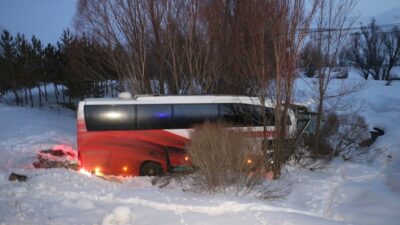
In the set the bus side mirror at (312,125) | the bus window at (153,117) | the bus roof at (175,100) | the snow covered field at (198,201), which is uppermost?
the bus roof at (175,100)

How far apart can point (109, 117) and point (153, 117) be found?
1.42 meters

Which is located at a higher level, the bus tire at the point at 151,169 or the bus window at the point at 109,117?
the bus window at the point at 109,117

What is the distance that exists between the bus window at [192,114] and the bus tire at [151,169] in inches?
58.8

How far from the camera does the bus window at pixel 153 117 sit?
1344 cm

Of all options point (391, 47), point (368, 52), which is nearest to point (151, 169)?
point (368, 52)

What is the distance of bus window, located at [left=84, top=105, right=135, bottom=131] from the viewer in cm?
1310

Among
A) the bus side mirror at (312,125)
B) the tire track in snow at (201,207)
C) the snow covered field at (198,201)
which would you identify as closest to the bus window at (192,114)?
the snow covered field at (198,201)

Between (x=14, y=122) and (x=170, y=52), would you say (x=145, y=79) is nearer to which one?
(x=170, y=52)

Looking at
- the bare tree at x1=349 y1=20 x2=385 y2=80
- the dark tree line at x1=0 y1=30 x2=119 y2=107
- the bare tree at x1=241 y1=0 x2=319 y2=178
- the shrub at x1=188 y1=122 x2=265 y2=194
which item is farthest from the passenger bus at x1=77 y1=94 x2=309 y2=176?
the bare tree at x1=349 y1=20 x2=385 y2=80

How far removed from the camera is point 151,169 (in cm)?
1365

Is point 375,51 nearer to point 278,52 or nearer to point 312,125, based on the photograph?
point 312,125

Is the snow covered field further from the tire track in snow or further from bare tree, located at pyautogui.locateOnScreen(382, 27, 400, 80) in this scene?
bare tree, located at pyautogui.locateOnScreen(382, 27, 400, 80)

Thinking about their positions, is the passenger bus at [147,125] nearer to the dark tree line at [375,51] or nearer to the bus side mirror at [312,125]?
the bus side mirror at [312,125]

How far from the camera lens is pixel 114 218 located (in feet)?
21.3
